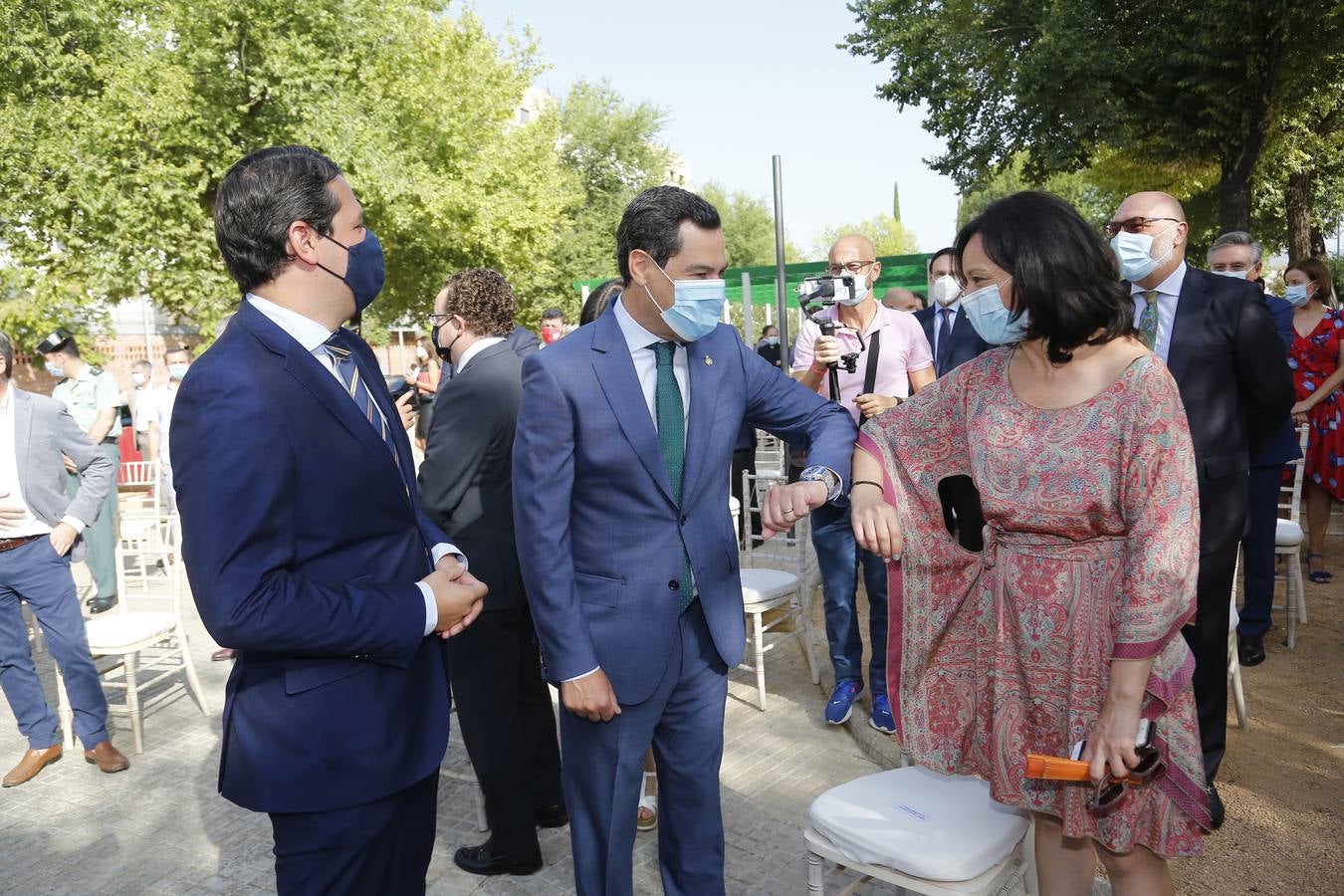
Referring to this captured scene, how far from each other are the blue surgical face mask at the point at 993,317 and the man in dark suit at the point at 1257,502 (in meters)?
3.77

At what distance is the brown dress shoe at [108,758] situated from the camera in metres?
4.93

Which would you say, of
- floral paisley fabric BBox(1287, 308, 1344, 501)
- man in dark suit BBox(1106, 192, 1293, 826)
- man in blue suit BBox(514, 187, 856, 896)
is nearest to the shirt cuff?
man in blue suit BBox(514, 187, 856, 896)

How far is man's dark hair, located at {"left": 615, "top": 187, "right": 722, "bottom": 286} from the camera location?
2.56 m

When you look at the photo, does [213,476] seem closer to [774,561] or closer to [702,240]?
[702,240]

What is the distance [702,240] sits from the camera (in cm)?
259

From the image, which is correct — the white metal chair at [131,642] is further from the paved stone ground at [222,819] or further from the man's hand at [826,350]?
the man's hand at [826,350]

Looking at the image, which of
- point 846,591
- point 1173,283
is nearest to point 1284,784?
point 846,591

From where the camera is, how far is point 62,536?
4.70m

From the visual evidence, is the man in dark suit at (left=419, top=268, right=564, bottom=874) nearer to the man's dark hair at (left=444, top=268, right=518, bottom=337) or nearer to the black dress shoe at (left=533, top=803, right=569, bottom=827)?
the man's dark hair at (left=444, top=268, right=518, bottom=337)

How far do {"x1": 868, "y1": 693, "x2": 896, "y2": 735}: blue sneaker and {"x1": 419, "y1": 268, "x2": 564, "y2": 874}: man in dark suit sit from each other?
1.76 metres

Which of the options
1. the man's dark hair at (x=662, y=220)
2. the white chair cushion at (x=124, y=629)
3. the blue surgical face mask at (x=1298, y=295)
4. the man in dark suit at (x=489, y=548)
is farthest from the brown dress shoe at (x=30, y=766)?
the blue surgical face mask at (x=1298, y=295)

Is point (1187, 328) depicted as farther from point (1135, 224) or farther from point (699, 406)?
point (699, 406)

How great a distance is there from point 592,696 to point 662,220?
4.17 feet

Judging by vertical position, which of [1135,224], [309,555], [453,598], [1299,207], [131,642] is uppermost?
[1299,207]
